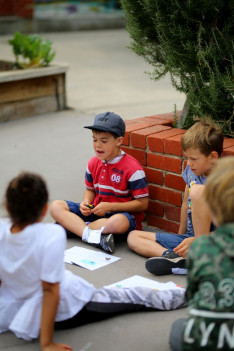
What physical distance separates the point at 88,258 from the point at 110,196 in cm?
54

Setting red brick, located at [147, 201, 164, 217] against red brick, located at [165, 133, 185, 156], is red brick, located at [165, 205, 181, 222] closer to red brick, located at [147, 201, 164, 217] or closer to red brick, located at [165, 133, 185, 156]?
red brick, located at [147, 201, 164, 217]

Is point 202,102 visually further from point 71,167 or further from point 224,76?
point 71,167

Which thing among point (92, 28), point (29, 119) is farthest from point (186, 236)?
point (92, 28)

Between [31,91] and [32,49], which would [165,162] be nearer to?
[31,91]

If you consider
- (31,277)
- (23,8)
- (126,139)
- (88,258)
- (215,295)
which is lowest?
(88,258)

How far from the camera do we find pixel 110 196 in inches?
164

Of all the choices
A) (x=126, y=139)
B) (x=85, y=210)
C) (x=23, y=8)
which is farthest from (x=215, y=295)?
(x=23, y=8)

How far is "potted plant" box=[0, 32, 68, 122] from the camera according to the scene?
7.61 m

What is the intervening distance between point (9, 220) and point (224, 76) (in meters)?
2.02

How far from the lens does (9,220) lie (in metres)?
2.71

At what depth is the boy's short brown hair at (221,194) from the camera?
2227 millimetres

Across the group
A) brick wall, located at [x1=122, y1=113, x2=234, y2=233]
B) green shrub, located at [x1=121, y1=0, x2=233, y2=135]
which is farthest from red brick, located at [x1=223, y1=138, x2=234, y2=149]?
green shrub, located at [x1=121, y1=0, x2=233, y2=135]

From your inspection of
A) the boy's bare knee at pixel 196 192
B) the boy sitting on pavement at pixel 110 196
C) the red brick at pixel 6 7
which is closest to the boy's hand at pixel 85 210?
the boy sitting on pavement at pixel 110 196

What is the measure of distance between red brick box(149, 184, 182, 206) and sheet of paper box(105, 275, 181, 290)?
857mm
